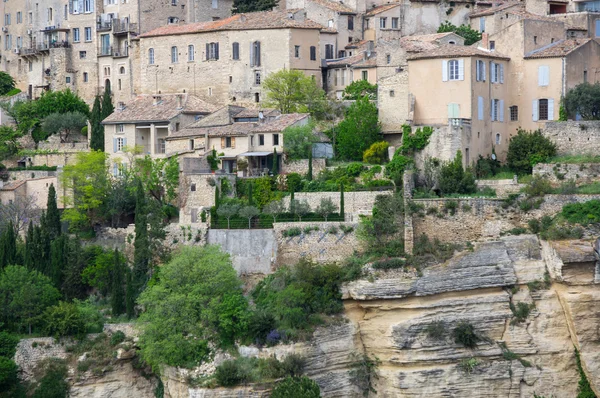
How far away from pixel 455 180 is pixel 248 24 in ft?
61.3

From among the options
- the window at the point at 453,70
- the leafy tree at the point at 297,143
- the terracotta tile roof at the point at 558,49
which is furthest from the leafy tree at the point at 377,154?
the terracotta tile roof at the point at 558,49

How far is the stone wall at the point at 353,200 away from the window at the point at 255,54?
565 inches

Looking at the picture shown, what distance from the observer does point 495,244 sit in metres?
63.2

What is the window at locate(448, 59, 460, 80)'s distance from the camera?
69.4m

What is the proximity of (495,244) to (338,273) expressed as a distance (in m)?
6.31

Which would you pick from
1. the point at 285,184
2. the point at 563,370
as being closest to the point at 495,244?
the point at 563,370

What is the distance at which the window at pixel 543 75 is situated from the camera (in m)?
70.7

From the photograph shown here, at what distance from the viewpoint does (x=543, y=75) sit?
232ft

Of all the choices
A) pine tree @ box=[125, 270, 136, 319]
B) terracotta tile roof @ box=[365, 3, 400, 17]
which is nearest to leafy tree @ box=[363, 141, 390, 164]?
pine tree @ box=[125, 270, 136, 319]

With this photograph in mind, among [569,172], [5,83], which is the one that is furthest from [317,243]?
[5,83]

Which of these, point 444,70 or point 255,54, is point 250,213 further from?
point 255,54

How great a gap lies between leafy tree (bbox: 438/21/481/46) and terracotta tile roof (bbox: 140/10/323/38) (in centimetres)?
660

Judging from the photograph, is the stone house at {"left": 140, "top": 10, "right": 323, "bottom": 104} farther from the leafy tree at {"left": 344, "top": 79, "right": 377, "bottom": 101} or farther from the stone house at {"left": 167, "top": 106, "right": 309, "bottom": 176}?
the stone house at {"left": 167, "top": 106, "right": 309, "bottom": 176}

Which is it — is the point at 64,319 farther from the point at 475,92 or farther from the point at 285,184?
the point at 475,92
